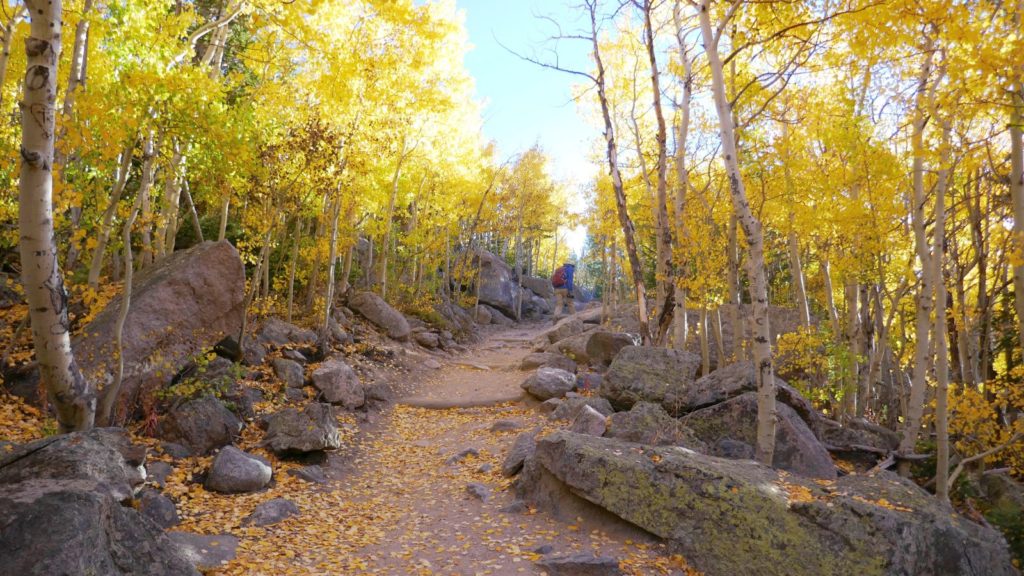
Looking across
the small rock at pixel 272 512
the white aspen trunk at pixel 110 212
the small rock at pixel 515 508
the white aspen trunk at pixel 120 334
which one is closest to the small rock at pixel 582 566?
the small rock at pixel 515 508

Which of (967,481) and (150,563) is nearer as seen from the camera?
(150,563)

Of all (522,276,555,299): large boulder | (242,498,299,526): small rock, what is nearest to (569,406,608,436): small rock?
(242,498,299,526): small rock

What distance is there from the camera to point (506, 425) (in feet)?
30.3

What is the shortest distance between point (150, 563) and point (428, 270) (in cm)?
1970

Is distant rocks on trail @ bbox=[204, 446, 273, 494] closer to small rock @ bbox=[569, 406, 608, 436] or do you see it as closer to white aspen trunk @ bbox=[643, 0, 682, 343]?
small rock @ bbox=[569, 406, 608, 436]

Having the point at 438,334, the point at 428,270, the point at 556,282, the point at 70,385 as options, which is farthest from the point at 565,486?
the point at 556,282

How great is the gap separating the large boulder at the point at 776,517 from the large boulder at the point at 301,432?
3290mm

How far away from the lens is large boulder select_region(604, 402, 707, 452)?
7.06 meters

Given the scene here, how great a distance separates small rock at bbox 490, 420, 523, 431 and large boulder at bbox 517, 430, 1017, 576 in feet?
10.7

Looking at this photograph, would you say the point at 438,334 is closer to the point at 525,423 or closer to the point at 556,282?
the point at 525,423

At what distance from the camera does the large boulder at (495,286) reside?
2978 centimetres

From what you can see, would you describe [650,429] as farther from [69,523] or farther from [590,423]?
[69,523]

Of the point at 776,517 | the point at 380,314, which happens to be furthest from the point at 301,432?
the point at 380,314

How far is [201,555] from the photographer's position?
163 inches
